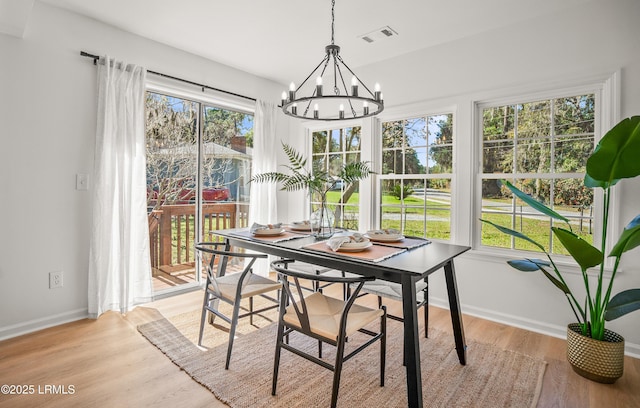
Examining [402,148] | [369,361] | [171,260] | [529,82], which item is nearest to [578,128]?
[529,82]

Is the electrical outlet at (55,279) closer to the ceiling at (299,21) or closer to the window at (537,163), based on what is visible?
the ceiling at (299,21)

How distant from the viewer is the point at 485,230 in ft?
10.00

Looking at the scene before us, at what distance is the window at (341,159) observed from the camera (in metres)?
3.98

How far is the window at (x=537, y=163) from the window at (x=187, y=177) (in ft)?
9.08

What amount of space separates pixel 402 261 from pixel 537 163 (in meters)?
1.85

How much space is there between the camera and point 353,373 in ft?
6.70

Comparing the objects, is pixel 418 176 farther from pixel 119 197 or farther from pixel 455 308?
pixel 119 197

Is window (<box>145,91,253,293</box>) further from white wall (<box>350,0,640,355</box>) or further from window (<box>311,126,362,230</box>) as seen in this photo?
white wall (<box>350,0,640,355</box>)

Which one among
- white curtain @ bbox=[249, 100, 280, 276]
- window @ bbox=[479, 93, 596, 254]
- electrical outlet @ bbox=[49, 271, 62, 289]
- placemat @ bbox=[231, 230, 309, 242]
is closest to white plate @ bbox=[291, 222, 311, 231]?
placemat @ bbox=[231, 230, 309, 242]

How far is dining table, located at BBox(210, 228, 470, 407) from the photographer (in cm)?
157

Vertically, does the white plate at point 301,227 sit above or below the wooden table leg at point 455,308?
above

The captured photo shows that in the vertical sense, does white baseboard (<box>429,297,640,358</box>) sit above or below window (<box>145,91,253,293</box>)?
below

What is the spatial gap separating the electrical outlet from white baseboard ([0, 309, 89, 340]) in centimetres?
25

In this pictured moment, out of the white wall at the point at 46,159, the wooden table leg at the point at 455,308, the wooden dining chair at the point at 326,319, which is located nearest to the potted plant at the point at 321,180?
the wooden dining chair at the point at 326,319
